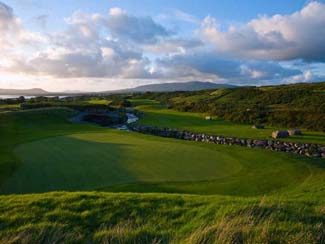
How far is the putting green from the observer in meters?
Result: 13.0

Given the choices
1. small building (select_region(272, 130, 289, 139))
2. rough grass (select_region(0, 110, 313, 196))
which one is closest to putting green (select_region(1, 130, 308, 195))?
rough grass (select_region(0, 110, 313, 196))

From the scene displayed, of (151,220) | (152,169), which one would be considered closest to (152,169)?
(152,169)

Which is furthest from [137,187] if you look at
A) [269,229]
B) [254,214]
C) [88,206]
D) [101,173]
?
[269,229]

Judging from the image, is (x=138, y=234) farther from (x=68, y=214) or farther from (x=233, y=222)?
(x=68, y=214)

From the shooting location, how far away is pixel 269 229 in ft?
17.8

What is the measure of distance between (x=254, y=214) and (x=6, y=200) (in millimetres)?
6053

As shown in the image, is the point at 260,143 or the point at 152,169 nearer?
the point at 152,169

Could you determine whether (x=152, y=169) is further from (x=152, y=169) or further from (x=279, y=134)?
(x=279, y=134)

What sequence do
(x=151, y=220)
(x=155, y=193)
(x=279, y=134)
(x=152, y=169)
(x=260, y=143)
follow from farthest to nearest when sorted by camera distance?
(x=279, y=134), (x=260, y=143), (x=152, y=169), (x=155, y=193), (x=151, y=220)

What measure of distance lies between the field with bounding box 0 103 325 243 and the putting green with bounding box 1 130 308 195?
0.14 feet

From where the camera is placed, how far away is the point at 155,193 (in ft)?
32.9

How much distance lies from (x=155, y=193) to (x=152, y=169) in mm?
5209

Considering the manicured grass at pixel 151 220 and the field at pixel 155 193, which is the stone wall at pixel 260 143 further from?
the manicured grass at pixel 151 220

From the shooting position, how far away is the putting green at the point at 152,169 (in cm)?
1295
